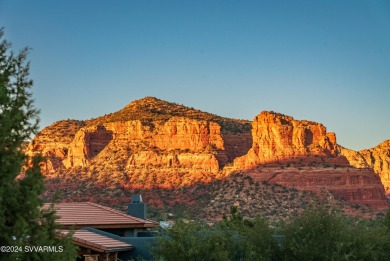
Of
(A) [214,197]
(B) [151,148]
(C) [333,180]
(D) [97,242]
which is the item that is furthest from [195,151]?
(D) [97,242]

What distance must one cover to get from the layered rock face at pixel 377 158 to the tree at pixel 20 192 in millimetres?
165793

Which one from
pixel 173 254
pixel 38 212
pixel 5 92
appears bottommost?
pixel 173 254

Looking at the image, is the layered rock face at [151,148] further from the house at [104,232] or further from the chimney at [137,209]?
the house at [104,232]

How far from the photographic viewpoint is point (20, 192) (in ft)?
37.4

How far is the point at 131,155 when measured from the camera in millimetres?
124312

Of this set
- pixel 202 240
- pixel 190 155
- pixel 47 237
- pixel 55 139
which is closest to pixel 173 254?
pixel 202 240

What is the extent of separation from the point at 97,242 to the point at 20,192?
12.2 m

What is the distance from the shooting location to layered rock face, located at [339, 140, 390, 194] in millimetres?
176125

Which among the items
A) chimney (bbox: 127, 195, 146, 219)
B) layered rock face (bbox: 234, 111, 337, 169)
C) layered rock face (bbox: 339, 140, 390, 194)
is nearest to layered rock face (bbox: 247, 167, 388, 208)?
layered rock face (bbox: 234, 111, 337, 169)

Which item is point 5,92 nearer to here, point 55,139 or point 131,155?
point 131,155

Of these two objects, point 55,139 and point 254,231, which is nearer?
point 254,231

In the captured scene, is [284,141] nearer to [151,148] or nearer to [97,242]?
[151,148]

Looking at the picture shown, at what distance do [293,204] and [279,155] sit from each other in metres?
16.0

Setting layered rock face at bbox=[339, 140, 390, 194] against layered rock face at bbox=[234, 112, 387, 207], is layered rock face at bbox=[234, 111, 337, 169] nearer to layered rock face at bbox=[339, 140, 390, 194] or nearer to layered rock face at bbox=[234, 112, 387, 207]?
layered rock face at bbox=[234, 112, 387, 207]
